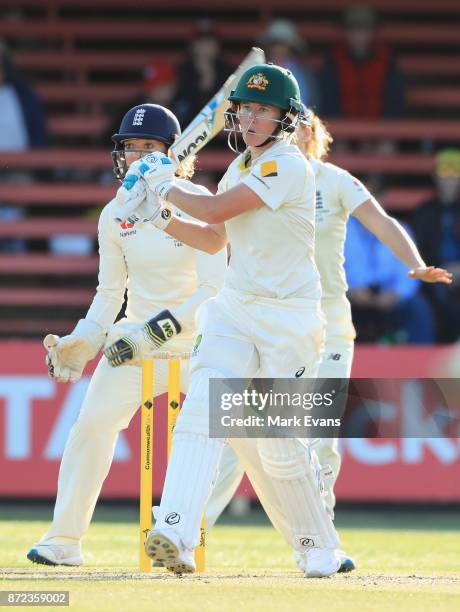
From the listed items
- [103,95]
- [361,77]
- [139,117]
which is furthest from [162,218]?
[103,95]

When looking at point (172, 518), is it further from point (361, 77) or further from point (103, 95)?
point (103, 95)

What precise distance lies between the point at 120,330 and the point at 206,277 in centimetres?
43

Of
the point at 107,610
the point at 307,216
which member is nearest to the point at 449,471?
the point at 307,216

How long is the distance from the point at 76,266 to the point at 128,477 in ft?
8.30

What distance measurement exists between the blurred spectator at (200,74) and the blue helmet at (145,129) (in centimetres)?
504

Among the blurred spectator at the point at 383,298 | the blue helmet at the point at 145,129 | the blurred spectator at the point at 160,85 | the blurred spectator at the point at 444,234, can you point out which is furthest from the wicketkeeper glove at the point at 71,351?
the blurred spectator at the point at 160,85

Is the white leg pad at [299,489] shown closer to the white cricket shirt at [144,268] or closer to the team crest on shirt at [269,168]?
the white cricket shirt at [144,268]

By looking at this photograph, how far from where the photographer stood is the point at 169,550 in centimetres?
516

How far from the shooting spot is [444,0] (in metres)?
13.3

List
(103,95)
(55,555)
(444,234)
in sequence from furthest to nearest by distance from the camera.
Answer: (103,95)
(444,234)
(55,555)

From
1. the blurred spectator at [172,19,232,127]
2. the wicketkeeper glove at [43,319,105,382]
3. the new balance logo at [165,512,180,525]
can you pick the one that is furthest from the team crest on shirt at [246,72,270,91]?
the blurred spectator at [172,19,232,127]

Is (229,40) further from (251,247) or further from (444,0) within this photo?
(251,247)

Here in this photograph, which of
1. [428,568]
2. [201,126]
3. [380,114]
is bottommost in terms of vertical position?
[428,568]

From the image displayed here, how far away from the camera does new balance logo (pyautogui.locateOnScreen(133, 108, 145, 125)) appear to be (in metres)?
6.30
